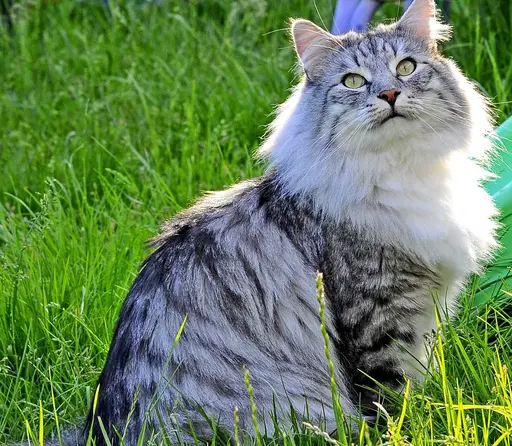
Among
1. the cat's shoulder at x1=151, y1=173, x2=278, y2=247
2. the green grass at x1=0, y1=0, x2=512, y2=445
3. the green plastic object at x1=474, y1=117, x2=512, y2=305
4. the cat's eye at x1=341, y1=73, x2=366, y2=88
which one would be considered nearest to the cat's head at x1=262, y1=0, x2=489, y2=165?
the cat's eye at x1=341, y1=73, x2=366, y2=88

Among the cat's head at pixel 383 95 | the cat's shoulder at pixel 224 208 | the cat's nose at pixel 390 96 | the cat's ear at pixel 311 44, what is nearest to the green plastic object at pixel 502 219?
the cat's head at pixel 383 95

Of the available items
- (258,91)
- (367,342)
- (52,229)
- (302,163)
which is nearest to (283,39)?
(258,91)

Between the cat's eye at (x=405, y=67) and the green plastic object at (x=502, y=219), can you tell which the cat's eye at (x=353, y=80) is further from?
the green plastic object at (x=502, y=219)

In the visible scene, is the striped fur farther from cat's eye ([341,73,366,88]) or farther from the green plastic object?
the green plastic object

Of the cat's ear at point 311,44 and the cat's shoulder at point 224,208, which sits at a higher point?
the cat's ear at point 311,44

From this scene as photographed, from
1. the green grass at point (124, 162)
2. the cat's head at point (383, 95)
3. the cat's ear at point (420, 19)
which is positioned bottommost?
the green grass at point (124, 162)

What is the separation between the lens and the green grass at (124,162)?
102 inches

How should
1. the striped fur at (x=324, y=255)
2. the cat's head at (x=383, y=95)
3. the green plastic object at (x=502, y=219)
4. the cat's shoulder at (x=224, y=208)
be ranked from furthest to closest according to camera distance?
1. the green plastic object at (x=502, y=219)
2. the cat's shoulder at (x=224, y=208)
3. the cat's head at (x=383, y=95)
4. the striped fur at (x=324, y=255)

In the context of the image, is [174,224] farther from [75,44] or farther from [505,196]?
[75,44]

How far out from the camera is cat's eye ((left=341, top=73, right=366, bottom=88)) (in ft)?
9.01

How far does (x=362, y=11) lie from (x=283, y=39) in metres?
1.32

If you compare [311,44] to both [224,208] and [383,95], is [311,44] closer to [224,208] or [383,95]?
[383,95]

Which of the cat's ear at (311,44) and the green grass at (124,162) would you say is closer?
the green grass at (124,162)

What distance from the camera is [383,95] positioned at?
103 inches
